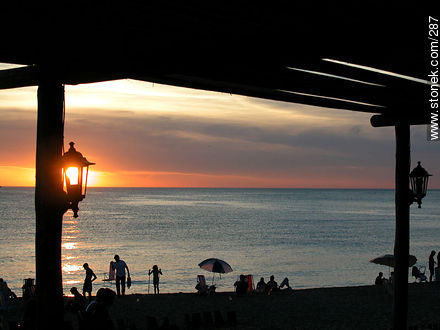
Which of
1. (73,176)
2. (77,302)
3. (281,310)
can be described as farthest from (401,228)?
(281,310)

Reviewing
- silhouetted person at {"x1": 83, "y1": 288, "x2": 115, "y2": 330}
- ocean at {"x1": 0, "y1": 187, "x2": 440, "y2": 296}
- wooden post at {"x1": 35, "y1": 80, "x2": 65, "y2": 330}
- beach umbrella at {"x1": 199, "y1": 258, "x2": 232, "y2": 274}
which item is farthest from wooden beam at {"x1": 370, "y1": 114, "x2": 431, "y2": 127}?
ocean at {"x1": 0, "y1": 187, "x2": 440, "y2": 296}

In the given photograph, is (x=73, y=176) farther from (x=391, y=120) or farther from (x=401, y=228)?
(x=401, y=228)

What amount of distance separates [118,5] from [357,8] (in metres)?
1.44

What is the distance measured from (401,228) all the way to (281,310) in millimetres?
12564

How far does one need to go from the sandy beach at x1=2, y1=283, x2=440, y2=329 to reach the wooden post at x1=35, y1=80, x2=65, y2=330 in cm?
956

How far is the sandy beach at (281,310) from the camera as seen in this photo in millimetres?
17375

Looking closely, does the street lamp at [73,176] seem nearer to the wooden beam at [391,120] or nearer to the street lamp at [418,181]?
the wooden beam at [391,120]

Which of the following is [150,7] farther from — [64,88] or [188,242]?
[188,242]

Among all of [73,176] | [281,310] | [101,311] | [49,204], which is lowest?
[281,310]

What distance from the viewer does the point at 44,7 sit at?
363 centimetres

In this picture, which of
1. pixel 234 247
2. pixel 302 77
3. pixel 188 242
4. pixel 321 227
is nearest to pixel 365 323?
pixel 302 77

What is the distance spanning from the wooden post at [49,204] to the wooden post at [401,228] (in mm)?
5122

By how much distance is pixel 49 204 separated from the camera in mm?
4934

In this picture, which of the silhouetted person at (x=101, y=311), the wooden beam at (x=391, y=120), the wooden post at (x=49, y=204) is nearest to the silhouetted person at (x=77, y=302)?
the silhouetted person at (x=101, y=311)
